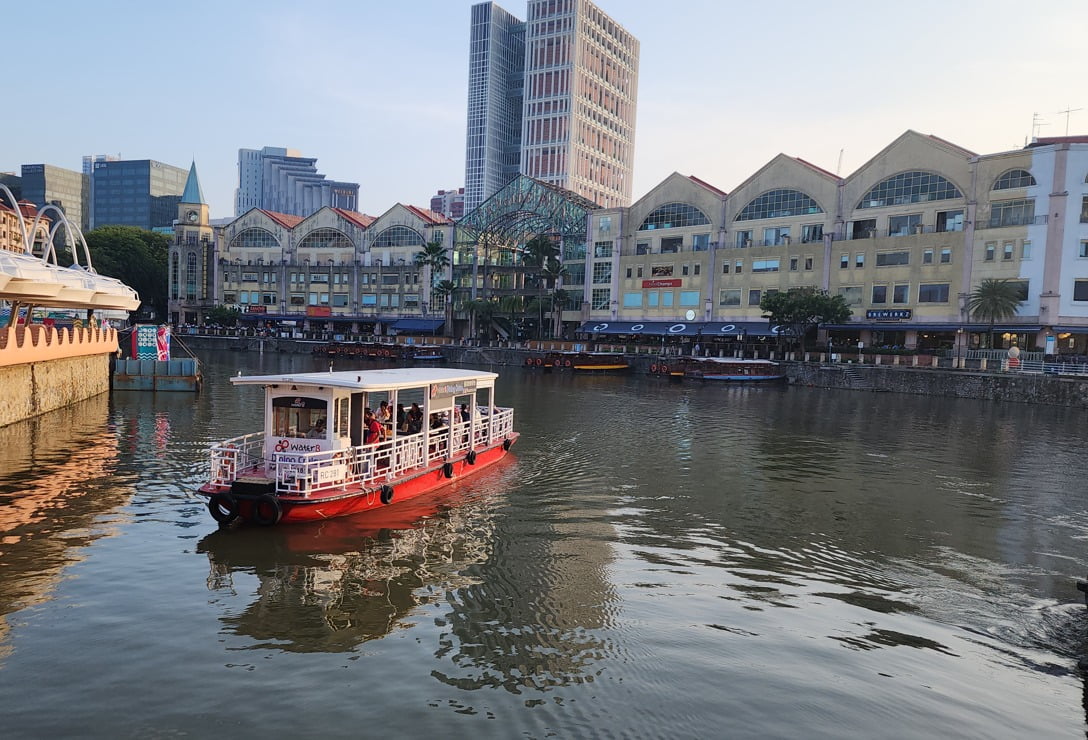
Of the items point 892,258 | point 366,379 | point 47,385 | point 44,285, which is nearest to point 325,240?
point 892,258

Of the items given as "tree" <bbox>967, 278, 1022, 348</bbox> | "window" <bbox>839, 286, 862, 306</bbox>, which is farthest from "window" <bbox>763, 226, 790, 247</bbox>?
"tree" <bbox>967, 278, 1022, 348</bbox>

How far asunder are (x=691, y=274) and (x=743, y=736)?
2984 inches

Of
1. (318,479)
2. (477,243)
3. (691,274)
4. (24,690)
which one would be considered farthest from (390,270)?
(24,690)

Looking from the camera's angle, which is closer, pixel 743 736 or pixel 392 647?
pixel 743 736

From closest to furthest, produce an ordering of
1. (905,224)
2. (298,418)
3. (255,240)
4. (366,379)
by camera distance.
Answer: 1. (298,418)
2. (366,379)
3. (905,224)
4. (255,240)

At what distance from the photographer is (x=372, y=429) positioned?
62.4 feet

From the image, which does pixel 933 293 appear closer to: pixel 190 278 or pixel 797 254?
pixel 797 254

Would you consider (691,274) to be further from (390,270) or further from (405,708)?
(405,708)

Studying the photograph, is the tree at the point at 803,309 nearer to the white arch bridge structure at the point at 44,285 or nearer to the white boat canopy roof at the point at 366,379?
the white boat canopy roof at the point at 366,379

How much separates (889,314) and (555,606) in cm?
6490

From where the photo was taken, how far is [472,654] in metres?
11.2

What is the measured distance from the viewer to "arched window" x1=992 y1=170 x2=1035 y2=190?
204ft

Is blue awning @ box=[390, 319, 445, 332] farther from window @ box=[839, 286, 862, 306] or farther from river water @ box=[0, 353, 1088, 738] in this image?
river water @ box=[0, 353, 1088, 738]

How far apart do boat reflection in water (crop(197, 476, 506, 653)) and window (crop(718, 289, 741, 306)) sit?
64.6 metres
